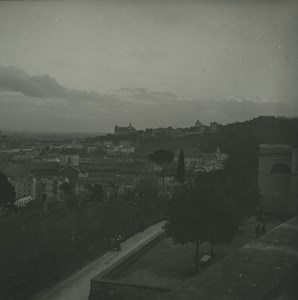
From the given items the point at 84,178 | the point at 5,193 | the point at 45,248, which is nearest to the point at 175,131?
the point at 84,178

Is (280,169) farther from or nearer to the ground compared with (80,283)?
farther from the ground

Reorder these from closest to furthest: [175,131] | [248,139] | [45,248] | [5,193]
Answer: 1. [45,248]
2. [5,193]
3. [248,139]
4. [175,131]

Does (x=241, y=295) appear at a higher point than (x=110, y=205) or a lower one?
higher

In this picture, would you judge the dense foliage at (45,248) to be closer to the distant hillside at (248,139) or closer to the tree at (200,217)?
the tree at (200,217)

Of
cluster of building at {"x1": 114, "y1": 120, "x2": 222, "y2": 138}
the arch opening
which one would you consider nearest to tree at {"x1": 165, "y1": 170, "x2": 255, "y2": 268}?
the arch opening

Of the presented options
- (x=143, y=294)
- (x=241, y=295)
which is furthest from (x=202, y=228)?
(x=241, y=295)

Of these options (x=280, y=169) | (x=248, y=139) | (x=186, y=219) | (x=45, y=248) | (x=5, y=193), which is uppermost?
(x=248, y=139)

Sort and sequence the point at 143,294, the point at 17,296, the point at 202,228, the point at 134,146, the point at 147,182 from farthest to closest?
the point at 134,146, the point at 147,182, the point at 202,228, the point at 17,296, the point at 143,294

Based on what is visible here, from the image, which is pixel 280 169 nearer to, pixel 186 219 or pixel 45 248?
pixel 186 219

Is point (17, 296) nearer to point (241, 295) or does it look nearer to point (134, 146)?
point (241, 295)

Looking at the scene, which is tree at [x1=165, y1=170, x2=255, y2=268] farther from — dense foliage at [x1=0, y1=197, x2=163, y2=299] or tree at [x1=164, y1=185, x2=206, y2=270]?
Result: dense foliage at [x1=0, y1=197, x2=163, y2=299]

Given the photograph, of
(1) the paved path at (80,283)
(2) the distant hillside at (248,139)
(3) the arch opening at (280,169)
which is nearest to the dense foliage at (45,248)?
(1) the paved path at (80,283)
